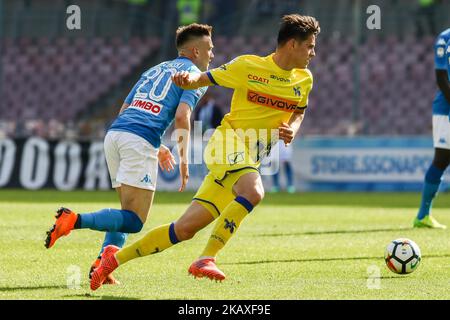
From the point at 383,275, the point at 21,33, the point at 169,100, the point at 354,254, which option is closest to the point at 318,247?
the point at 354,254

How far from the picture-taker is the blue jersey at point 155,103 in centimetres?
701

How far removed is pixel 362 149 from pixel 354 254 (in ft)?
37.3

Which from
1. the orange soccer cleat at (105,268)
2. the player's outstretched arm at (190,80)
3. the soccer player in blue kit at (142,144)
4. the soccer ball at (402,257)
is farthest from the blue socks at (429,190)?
the orange soccer cleat at (105,268)

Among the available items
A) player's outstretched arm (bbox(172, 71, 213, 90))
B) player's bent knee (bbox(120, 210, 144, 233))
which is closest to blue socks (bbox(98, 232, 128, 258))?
player's bent knee (bbox(120, 210, 144, 233))

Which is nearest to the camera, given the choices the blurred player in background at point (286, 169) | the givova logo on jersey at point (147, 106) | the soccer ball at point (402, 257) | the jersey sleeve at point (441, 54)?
the givova logo on jersey at point (147, 106)

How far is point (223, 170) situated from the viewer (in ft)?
22.6

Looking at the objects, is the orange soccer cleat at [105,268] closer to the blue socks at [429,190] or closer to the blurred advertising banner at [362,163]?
the blue socks at [429,190]

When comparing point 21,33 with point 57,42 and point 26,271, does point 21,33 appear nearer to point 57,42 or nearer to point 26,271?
point 57,42

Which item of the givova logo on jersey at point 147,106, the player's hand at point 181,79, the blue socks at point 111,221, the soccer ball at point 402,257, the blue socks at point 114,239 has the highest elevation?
the player's hand at point 181,79

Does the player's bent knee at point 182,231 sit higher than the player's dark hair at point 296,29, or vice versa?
the player's dark hair at point 296,29

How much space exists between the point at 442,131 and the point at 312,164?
9250 millimetres

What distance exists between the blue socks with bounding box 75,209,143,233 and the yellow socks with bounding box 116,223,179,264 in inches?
7.3

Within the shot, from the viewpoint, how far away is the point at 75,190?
63.9 ft
